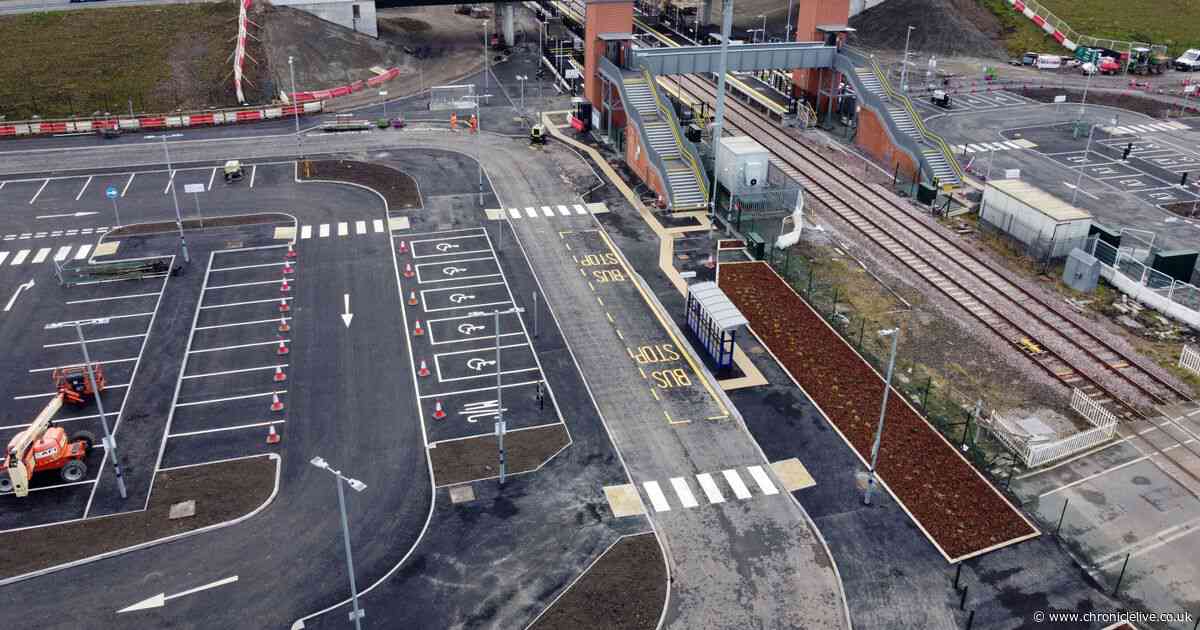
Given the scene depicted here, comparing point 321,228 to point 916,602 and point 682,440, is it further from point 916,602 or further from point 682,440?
point 916,602

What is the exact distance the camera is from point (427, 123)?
78.2 m

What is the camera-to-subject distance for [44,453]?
34.9 metres

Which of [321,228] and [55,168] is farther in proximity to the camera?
[55,168]

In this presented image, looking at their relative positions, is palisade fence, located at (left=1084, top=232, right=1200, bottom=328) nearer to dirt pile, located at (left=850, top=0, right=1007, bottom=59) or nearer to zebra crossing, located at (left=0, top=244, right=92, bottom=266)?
dirt pile, located at (left=850, top=0, right=1007, bottom=59)

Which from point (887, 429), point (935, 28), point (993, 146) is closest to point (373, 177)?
point (887, 429)

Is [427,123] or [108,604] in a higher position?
[427,123]

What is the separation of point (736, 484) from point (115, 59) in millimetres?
77129

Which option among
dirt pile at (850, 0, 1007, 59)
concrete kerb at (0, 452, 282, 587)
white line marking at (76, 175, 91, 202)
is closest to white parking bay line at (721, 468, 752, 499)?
concrete kerb at (0, 452, 282, 587)

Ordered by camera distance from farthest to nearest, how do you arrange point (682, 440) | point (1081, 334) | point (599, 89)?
1. point (599, 89)
2. point (1081, 334)
3. point (682, 440)

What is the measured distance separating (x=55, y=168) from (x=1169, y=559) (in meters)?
73.5

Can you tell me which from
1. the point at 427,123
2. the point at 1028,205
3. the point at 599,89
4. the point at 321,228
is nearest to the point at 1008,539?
the point at 1028,205

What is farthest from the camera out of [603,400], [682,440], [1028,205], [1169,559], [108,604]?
[1028,205]

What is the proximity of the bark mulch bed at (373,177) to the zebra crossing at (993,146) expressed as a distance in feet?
142

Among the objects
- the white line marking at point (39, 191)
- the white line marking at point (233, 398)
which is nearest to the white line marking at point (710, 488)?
the white line marking at point (233, 398)
